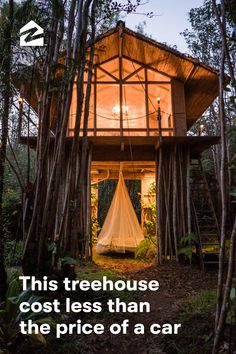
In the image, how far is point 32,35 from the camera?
10.6 feet

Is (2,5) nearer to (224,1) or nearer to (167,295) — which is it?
(224,1)

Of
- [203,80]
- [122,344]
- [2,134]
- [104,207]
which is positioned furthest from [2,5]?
[104,207]

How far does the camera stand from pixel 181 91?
709cm

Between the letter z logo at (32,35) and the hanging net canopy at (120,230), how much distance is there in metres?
5.21

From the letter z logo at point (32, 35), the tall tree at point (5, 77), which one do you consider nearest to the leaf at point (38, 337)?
the tall tree at point (5, 77)

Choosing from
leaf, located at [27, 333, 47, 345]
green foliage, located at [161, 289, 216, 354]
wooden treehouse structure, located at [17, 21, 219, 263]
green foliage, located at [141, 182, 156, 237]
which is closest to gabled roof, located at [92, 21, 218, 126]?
wooden treehouse structure, located at [17, 21, 219, 263]

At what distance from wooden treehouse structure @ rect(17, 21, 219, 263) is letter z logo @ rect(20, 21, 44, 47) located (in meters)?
2.76

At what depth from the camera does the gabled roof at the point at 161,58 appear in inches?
253

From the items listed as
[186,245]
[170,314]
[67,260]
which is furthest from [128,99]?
[170,314]

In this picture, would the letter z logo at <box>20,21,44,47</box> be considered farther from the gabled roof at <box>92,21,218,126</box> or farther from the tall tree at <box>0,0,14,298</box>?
the gabled roof at <box>92,21,218,126</box>

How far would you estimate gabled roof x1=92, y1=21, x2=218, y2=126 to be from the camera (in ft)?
21.1

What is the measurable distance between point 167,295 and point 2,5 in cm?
406

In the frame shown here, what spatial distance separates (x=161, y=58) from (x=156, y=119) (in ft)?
4.21

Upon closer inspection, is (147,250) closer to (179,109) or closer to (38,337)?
(179,109)
